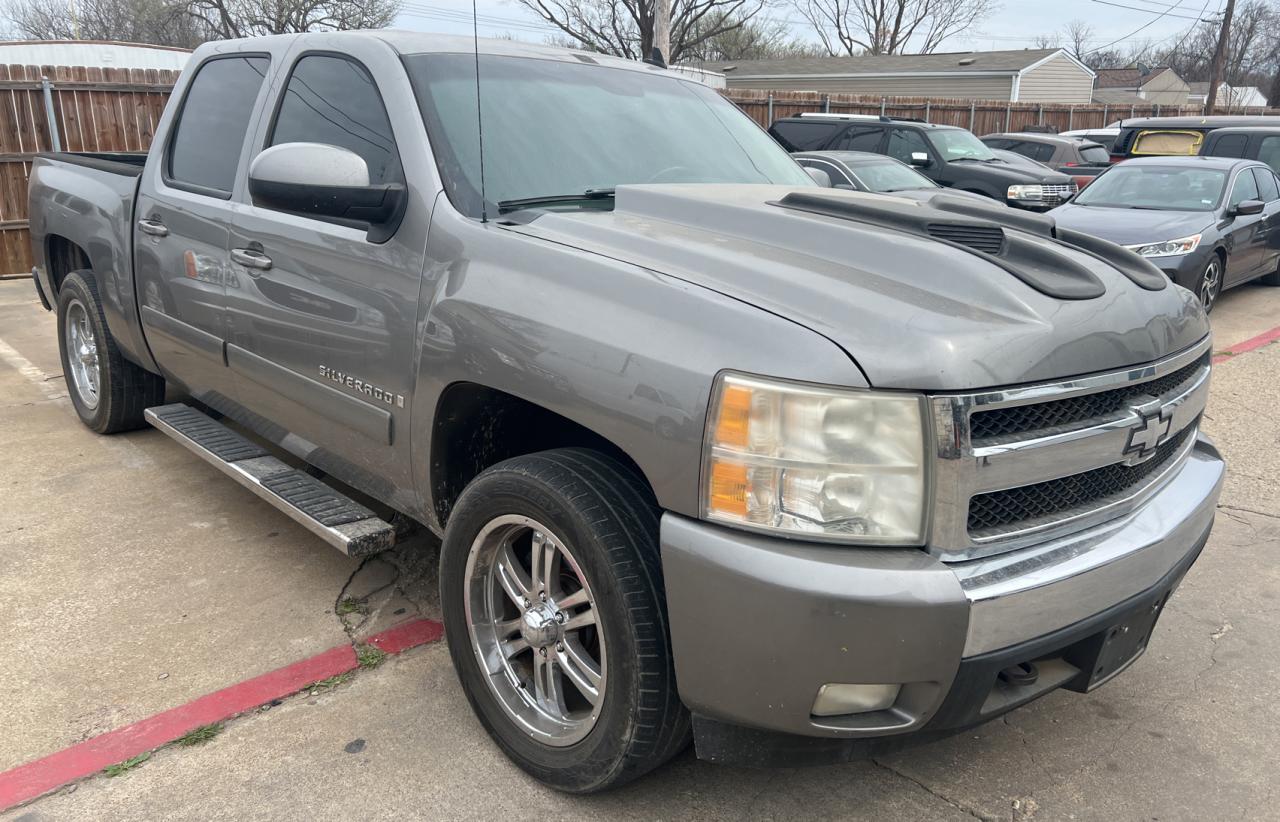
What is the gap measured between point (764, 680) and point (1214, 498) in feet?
4.85

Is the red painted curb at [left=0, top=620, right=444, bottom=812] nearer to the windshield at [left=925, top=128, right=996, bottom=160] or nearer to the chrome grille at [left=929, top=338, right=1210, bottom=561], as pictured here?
the chrome grille at [left=929, top=338, right=1210, bottom=561]

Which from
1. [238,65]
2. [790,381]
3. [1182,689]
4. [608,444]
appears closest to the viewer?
[790,381]

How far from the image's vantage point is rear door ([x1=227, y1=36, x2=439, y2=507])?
2.85 m

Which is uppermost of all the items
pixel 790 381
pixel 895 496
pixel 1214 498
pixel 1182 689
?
pixel 790 381

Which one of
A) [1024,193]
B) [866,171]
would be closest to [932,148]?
[1024,193]

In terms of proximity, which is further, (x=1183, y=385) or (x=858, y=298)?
(x=1183, y=385)

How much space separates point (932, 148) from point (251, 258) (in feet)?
39.0

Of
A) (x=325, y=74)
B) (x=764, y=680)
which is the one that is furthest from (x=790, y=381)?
(x=325, y=74)

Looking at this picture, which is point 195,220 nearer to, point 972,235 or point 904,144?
point 972,235

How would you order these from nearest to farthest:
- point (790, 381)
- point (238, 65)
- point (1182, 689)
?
point (790, 381), point (1182, 689), point (238, 65)

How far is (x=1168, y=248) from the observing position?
27.6 feet

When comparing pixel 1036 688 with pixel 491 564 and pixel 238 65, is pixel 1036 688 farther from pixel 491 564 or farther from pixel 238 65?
pixel 238 65

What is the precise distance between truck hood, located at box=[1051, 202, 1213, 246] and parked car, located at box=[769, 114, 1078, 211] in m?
3.06

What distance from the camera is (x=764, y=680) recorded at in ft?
6.49
